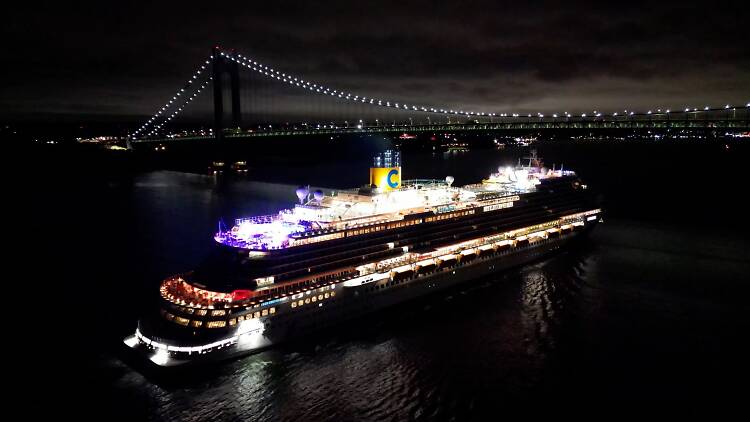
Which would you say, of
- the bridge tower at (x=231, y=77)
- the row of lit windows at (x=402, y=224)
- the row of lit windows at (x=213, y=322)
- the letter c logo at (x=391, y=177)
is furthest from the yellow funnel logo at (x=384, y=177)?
the bridge tower at (x=231, y=77)

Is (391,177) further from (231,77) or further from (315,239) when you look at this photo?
(231,77)

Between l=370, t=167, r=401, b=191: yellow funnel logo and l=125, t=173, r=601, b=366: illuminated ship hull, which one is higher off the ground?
l=370, t=167, r=401, b=191: yellow funnel logo

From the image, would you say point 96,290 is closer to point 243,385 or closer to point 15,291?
point 15,291

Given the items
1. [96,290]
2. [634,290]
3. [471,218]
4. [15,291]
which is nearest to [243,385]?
[96,290]

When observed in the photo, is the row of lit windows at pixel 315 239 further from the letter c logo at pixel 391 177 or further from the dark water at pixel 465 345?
the letter c logo at pixel 391 177

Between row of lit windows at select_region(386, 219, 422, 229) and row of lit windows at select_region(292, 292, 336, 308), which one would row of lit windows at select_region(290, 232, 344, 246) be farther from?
row of lit windows at select_region(386, 219, 422, 229)

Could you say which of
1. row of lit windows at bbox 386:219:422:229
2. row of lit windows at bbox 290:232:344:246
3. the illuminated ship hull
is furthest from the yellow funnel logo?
row of lit windows at bbox 290:232:344:246

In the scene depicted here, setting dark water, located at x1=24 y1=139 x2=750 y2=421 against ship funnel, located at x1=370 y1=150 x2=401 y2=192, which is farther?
ship funnel, located at x1=370 y1=150 x2=401 y2=192
